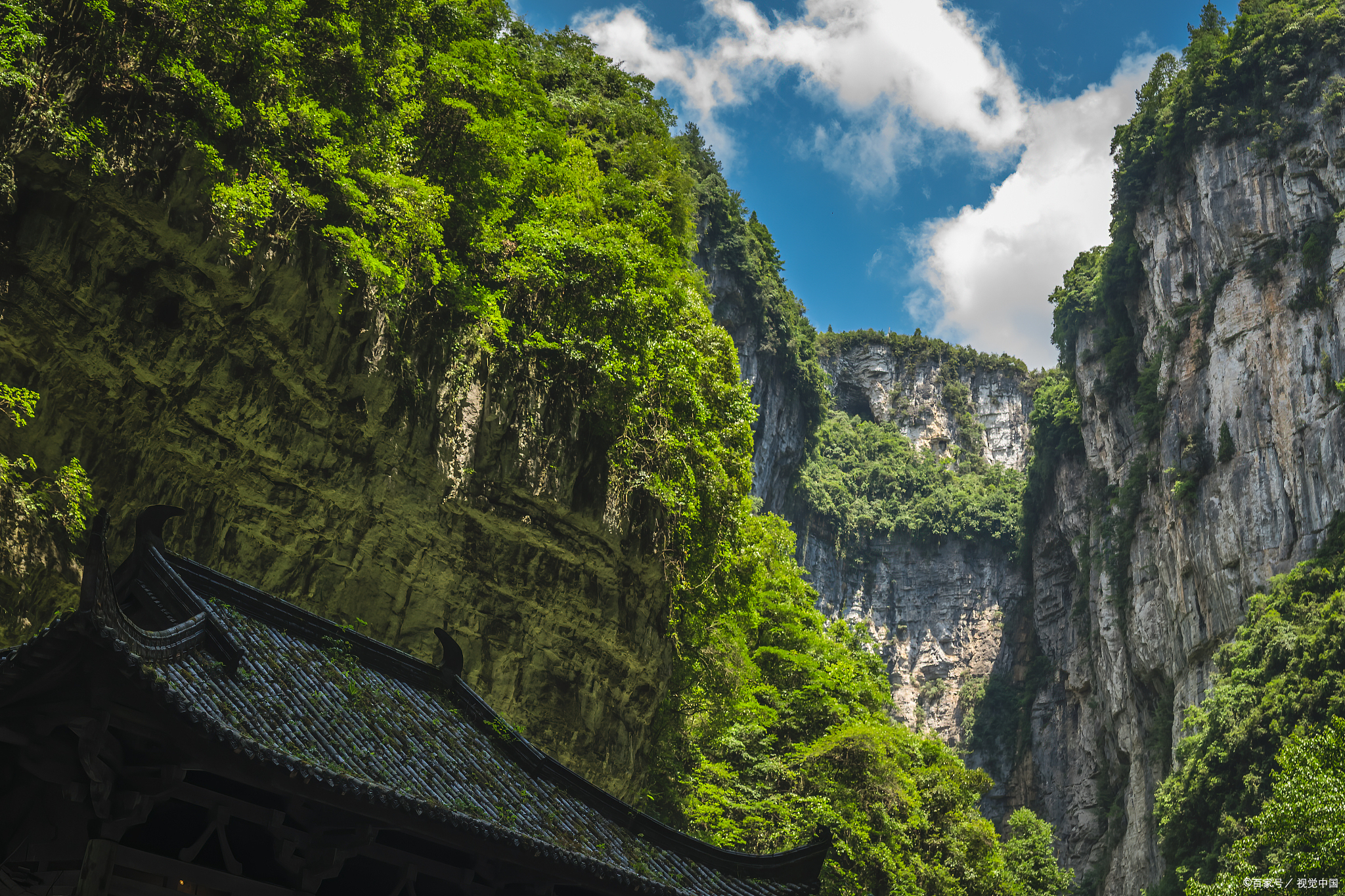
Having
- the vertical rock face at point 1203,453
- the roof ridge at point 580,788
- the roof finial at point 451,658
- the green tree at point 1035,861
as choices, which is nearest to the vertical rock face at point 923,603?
the vertical rock face at point 1203,453

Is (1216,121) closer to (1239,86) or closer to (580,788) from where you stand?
(1239,86)

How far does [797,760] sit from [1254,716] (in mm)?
16160

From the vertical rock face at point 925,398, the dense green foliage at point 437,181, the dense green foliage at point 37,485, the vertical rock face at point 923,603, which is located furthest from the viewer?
the vertical rock face at point 925,398

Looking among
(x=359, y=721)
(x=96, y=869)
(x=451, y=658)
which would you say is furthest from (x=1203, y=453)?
(x=96, y=869)

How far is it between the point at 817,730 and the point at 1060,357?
3748 cm

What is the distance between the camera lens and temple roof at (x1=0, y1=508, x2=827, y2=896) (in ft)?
19.2

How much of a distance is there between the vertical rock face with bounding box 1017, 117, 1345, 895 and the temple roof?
31.0m

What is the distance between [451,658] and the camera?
401 inches

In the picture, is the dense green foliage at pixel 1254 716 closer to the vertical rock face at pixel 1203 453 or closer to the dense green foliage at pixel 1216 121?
the vertical rock face at pixel 1203 453

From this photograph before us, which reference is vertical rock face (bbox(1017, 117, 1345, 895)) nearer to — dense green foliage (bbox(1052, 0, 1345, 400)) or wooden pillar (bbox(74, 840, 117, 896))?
dense green foliage (bbox(1052, 0, 1345, 400))

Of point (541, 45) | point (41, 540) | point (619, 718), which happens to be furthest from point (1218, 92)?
point (41, 540)

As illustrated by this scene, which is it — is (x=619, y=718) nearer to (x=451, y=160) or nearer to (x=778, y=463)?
(x=451, y=160)

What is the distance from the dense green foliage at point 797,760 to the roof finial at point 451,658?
8.89m

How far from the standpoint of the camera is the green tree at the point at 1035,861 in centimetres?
3759
